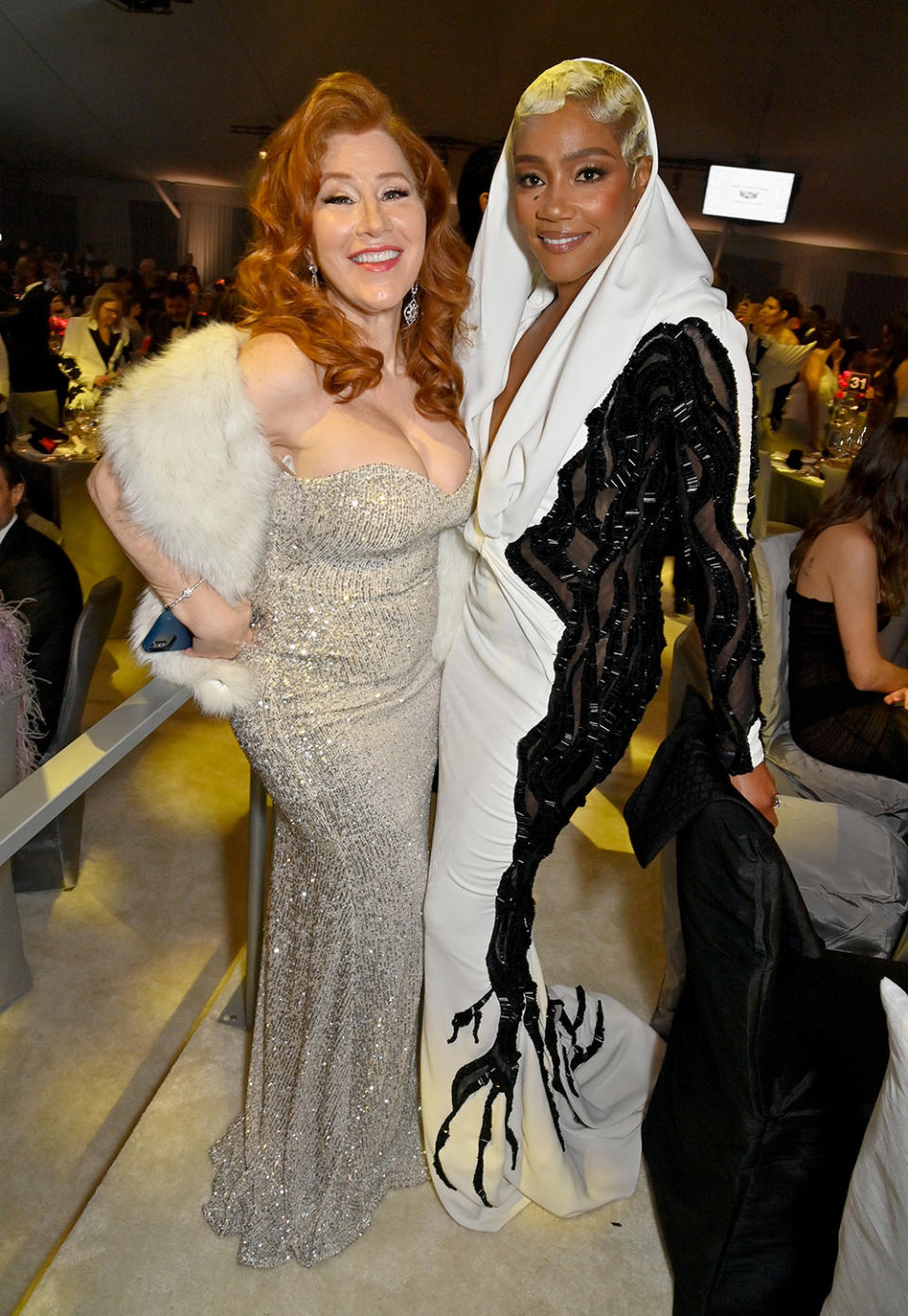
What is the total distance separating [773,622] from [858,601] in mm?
238

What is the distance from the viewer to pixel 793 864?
7.05 ft

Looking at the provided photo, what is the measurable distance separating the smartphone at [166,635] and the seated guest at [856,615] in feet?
5.58

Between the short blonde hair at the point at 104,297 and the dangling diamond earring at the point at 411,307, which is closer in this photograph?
the dangling diamond earring at the point at 411,307

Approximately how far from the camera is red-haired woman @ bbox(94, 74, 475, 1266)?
1.33 m

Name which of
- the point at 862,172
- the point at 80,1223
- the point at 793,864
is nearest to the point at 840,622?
the point at 793,864

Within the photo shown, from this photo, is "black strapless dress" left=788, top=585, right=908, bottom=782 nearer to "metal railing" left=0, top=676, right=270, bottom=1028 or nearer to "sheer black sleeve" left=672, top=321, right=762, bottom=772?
"sheer black sleeve" left=672, top=321, right=762, bottom=772

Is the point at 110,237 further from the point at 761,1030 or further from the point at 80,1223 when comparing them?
the point at 761,1030

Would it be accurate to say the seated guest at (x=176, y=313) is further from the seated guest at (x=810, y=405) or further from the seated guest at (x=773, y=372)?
the seated guest at (x=810, y=405)

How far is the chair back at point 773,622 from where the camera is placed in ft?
8.49

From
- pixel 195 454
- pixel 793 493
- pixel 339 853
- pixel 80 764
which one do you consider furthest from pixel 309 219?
pixel 793 493

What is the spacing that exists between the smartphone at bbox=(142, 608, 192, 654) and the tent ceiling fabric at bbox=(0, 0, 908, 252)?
13.3ft

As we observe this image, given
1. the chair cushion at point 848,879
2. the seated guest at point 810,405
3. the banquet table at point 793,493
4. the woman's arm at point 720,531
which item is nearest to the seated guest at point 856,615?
the chair cushion at point 848,879

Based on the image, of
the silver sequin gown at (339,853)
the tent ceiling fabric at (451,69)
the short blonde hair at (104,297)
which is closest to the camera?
the silver sequin gown at (339,853)

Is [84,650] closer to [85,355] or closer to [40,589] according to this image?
[40,589]
